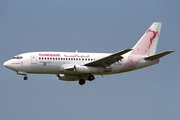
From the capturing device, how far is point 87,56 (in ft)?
238

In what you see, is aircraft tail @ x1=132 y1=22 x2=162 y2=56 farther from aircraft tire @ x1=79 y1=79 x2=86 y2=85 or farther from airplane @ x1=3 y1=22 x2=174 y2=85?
aircraft tire @ x1=79 y1=79 x2=86 y2=85

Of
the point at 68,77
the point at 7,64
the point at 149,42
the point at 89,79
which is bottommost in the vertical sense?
the point at 89,79

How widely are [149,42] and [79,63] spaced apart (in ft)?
43.6

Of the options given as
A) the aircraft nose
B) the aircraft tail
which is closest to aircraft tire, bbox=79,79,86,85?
the aircraft tail

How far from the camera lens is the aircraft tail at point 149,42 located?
7638cm

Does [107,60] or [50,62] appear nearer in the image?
[50,62]

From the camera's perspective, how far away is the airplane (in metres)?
69.6

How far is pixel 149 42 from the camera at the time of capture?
7762cm

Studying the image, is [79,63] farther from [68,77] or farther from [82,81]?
[68,77]

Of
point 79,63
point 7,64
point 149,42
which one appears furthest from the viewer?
point 149,42

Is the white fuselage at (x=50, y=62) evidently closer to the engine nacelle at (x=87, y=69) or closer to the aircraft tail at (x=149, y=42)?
the engine nacelle at (x=87, y=69)

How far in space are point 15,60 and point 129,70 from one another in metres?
18.0

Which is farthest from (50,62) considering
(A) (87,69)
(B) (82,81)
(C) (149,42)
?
(C) (149,42)

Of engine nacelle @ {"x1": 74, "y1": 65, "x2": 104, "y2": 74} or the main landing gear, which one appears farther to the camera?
the main landing gear
